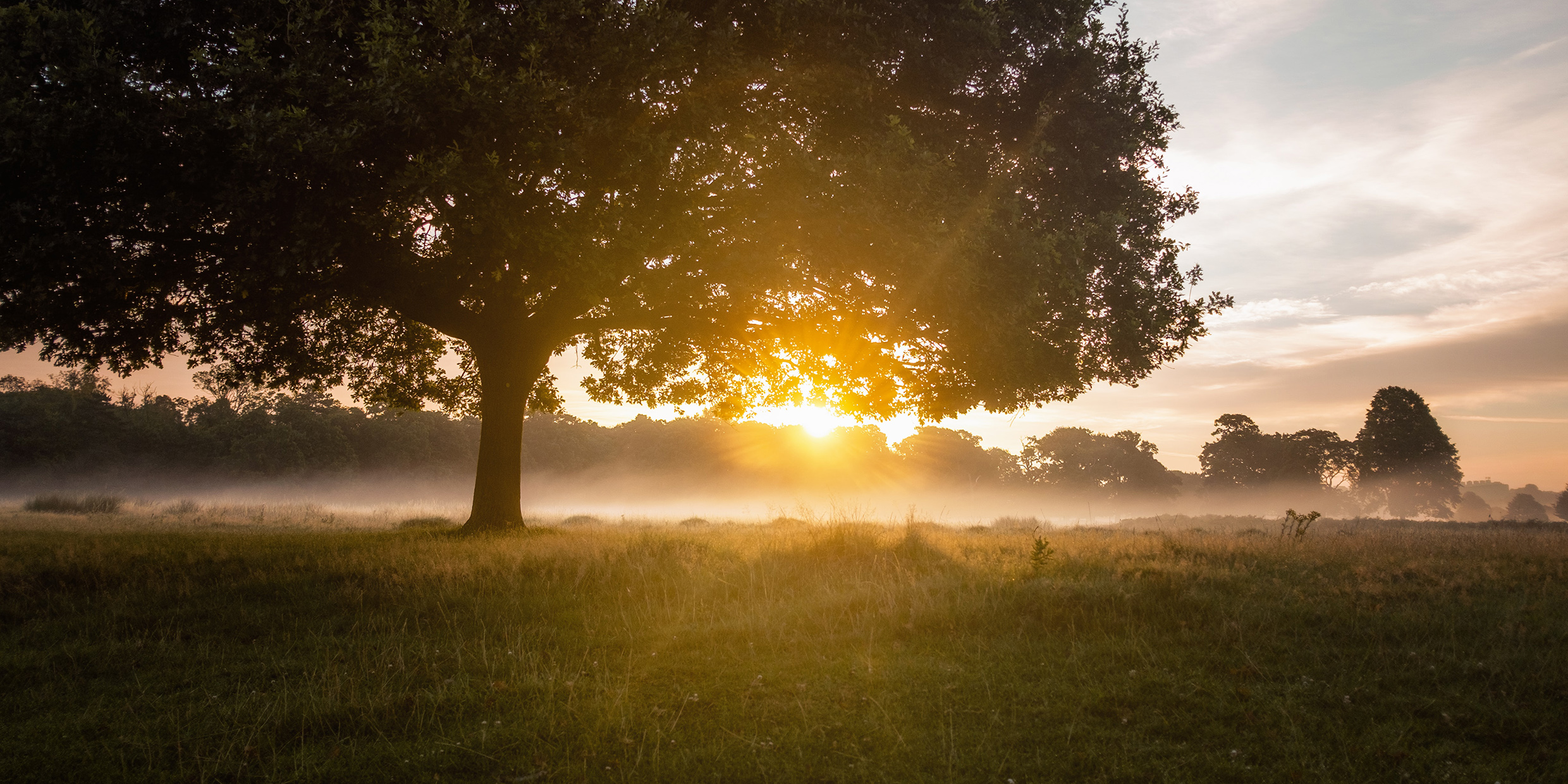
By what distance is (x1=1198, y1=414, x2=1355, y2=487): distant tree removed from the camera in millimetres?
70375

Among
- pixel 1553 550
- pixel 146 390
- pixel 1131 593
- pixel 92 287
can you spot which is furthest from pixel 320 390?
pixel 146 390

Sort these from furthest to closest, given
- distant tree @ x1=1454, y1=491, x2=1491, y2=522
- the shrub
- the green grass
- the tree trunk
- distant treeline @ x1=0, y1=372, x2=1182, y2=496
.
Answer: distant tree @ x1=1454, y1=491, x2=1491, y2=522 < distant treeline @ x1=0, y1=372, x2=1182, y2=496 < the shrub < the tree trunk < the green grass

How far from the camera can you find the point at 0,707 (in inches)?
223

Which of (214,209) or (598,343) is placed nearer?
(214,209)

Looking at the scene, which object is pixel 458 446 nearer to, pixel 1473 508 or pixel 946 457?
pixel 946 457

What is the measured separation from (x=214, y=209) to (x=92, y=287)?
2.24m

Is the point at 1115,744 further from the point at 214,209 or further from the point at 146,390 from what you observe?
the point at 146,390

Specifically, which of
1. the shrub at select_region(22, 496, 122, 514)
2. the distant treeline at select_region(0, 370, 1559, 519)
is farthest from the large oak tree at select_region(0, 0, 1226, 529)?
the distant treeline at select_region(0, 370, 1559, 519)

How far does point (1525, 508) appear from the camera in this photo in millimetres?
107625

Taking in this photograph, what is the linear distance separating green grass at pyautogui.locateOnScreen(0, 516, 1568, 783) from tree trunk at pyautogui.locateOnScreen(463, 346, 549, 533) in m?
5.13

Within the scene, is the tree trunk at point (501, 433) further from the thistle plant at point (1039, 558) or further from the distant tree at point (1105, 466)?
the distant tree at point (1105, 466)

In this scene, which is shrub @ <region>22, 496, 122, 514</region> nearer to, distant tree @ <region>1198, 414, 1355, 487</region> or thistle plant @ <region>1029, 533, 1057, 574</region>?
thistle plant @ <region>1029, 533, 1057, 574</region>

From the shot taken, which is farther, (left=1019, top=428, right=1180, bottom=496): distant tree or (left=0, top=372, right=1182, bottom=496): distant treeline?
(left=1019, top=428, right=1180, bottom=496): distant tree

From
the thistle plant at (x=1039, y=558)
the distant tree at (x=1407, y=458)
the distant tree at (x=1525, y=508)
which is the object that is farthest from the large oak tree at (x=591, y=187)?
the distant tree at (x=1525, y=508)
